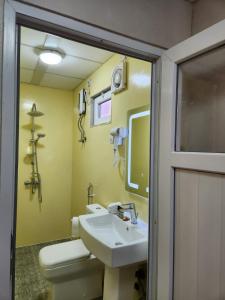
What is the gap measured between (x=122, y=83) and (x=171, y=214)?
4.27 feet

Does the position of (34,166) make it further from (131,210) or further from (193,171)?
(193,171)

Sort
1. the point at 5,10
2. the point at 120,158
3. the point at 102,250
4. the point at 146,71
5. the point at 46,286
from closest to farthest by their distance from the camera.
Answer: the point at 5,10, the point at 102,250, the point at 146,71, the point at 120,158, the point at 46,286

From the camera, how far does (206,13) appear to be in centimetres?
120

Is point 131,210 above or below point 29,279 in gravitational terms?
above

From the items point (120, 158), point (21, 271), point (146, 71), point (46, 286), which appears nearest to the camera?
point (146, 71)

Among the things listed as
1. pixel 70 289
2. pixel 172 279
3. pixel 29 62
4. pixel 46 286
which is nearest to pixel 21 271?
pixel 46 286

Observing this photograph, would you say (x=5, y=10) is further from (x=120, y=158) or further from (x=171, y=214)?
(x=120, y=158)

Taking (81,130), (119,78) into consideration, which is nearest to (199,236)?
(119,78)

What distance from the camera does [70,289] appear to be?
2.04 meters

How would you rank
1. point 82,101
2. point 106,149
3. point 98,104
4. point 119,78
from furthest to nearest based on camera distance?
point 82,101, point 98,104, point 106,149, point 119,78

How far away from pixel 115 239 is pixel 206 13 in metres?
1.67

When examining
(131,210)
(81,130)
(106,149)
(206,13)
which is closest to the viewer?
(206,13)

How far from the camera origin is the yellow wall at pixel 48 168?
10.6ft

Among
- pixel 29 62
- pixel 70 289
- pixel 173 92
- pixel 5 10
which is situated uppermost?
pixel 29 62
